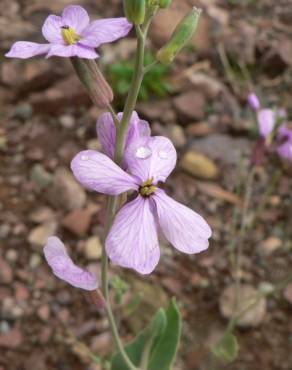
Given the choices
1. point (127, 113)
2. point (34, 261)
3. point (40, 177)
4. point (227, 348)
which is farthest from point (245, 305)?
point (127, 113)

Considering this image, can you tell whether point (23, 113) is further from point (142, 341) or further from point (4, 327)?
point (142, 341)

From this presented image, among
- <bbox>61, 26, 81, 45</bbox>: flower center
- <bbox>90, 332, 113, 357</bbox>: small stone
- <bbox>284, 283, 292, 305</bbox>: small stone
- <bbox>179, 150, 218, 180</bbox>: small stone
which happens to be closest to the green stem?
<bbox>61, 26, 81, 45</bbox>: flower center

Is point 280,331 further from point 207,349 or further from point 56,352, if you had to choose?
point 56,352

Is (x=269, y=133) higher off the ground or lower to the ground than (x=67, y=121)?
higher

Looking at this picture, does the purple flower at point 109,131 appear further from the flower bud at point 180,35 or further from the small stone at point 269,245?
the small stone at point 269,245

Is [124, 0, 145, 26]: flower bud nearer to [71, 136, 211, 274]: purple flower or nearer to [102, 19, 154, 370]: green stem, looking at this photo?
[102, 19, 154, 370]: green stem

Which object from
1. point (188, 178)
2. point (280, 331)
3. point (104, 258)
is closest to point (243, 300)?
point (280, 331)

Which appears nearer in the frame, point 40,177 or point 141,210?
point 141,210
